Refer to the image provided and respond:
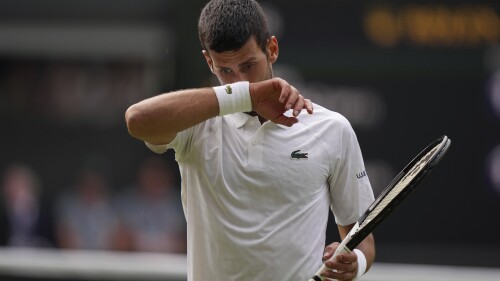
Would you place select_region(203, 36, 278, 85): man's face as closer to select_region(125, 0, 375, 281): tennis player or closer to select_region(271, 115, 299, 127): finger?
select_region(125, 0, 375, 281): tennis player

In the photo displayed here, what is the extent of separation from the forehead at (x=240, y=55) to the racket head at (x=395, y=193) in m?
0.65

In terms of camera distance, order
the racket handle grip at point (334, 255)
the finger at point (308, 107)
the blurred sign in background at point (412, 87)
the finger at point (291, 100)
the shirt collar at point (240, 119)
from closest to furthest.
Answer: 1. the finger at point (291, 100)
2. the finger at point (308, 107)
3. the racket handle grip at point (334, 255)
4. the shirt collar at point (240, 119)
5. the blurred sign in background at point (412, 87)

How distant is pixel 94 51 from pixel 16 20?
1676 millimetres

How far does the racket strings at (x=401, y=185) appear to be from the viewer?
441 centimetres

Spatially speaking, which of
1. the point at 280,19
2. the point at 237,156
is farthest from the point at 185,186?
the point at 280,19

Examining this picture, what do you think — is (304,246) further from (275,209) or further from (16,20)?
(16,20)

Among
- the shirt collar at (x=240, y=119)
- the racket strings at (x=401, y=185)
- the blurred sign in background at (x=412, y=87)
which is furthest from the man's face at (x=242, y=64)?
the blurred sign in background at (x=412, y=87)

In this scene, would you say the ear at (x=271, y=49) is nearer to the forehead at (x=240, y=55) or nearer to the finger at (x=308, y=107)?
the forehead at (x=240, y=55)

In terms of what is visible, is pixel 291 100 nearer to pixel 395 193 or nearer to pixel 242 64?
pixel 242 64

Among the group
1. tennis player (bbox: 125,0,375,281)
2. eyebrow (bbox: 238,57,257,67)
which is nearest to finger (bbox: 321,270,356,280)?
tennis player (bbox: 125,0,375,281)

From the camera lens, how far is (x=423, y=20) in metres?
9.83

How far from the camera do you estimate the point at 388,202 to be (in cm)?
439

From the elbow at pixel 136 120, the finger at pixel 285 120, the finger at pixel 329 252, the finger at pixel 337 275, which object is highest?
the elbow at pixel 136 120

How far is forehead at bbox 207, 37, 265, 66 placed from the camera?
437cm
